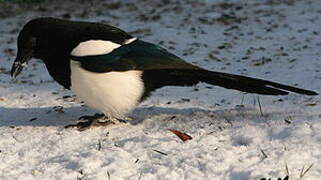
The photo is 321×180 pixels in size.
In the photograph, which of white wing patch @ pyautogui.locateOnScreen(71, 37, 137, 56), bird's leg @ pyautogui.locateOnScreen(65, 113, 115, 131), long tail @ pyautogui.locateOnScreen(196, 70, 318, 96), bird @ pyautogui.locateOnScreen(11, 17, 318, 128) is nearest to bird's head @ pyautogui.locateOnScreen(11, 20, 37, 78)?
bird @ pyautogui.locateOnScreen(11, 17, 318, 128)

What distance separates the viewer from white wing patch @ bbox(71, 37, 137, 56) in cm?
307

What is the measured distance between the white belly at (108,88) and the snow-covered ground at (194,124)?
151mm

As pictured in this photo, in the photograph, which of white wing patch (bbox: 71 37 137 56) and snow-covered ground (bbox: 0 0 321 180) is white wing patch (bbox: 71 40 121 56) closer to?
white wing patch (bbox: 71 37 137 56)

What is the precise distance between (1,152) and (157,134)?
815 millimetres

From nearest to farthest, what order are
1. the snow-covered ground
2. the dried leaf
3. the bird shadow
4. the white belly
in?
the snow-covered ground < the dried leaf < the white belly < the bird shadow

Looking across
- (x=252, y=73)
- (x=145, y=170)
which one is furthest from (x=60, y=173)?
(x=252, y=73)

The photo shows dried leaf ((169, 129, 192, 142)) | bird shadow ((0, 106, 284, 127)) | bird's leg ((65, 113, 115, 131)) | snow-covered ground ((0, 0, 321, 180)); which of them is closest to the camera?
snow-covered ground ((0, 0, 321, 180))

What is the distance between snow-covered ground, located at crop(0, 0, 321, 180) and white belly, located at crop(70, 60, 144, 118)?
151 millimetres

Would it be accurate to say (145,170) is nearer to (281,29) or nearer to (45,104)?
(45,104)

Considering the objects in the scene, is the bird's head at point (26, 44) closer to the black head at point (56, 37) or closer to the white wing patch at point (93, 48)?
the black head at point (56, 37)

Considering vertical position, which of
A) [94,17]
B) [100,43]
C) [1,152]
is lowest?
[94,17]

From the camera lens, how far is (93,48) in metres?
3.11

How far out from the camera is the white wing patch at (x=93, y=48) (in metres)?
3.07

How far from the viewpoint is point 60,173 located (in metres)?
2.57
